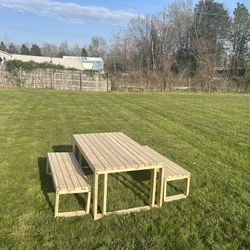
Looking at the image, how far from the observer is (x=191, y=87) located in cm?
2705

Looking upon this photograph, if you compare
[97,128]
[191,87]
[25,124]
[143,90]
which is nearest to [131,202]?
[97,128]

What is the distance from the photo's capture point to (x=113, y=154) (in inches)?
161

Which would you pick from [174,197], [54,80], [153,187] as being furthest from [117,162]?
[54,80]

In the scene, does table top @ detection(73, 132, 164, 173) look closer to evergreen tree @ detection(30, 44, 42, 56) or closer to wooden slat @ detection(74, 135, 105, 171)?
wooden slat @ detection(74, 135, 105, 171)

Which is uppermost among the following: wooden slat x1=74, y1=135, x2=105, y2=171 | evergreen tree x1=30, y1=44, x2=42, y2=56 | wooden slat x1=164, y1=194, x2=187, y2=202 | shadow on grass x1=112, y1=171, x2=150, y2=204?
evergreen tree x1=30, y1=44, x2=42, y2=56

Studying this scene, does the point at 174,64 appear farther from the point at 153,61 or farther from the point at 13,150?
the point at 13,150

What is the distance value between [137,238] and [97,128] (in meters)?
5.73

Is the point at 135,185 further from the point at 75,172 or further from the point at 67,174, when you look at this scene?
the point at 67,174

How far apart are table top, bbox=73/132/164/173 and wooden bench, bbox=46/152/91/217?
227mm

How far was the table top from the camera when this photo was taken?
3.62m

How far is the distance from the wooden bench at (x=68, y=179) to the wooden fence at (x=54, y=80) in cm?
1994

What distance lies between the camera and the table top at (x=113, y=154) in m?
3.62

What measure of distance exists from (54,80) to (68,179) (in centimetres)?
2089

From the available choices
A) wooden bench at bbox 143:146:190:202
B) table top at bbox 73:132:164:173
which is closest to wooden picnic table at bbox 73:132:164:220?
table top at bbox 73:132:164:173
